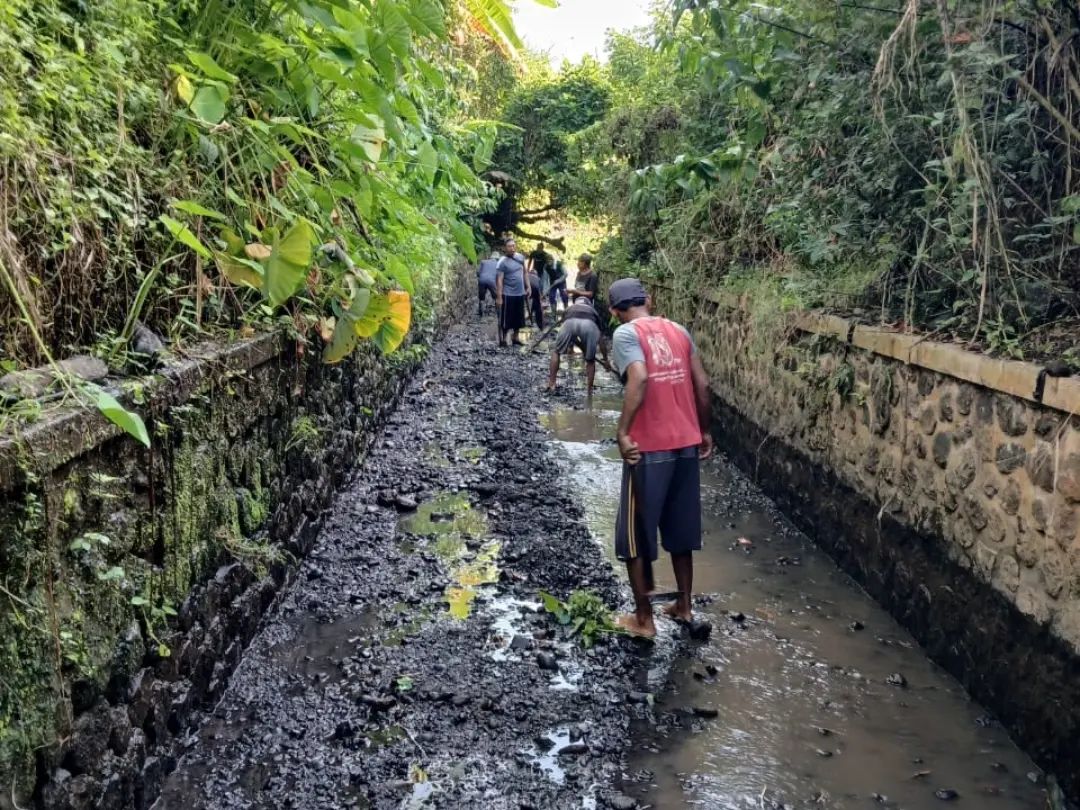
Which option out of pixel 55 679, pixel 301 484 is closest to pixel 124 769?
Result: pixel 55 679

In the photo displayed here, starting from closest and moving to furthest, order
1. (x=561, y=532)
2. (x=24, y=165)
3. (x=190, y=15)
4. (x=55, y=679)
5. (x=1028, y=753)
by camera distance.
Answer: (x=55, y=679), (x=24, y=165), (x=1028, y=753), (x=190, y=15), (x=561, y=532)

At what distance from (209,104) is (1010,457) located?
4174 millimetres

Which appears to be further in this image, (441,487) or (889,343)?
(441,487)

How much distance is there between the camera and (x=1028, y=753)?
12.7ft

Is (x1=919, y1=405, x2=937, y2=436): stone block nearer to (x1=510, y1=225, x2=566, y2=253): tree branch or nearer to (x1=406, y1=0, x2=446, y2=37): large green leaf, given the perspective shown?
(x1=406, y1=0, x2=446, y2=37): large green leaf

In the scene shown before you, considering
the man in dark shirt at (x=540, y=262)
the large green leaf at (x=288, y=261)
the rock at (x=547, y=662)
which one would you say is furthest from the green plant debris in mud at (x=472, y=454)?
the man in dark shirt at (x=540, y=262)

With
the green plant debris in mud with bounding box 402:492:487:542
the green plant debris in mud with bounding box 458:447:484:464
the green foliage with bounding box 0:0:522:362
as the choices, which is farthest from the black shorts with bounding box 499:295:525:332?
the green foliage with bounding box 0:0:522:362

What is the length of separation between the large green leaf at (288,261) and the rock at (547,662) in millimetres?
2322

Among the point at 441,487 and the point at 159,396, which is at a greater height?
the point at 159,396

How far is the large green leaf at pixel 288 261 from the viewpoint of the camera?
12.8 feet

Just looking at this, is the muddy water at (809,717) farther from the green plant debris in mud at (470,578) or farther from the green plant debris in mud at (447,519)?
the green plant debris in mud at (447,519)

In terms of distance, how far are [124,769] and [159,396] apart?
1.32m

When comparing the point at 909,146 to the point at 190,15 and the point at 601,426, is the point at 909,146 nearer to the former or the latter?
the point at 190,15

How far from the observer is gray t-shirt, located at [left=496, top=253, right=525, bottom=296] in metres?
17.1
